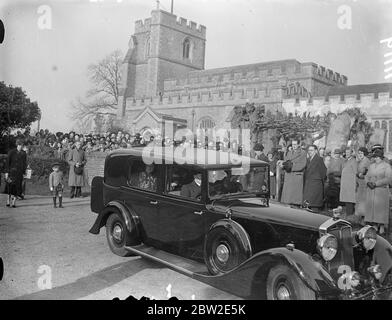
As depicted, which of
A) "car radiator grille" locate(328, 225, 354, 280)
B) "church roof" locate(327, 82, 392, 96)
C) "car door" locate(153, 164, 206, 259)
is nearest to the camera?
"car radiator grille" locate(328, 225, 354, 280)

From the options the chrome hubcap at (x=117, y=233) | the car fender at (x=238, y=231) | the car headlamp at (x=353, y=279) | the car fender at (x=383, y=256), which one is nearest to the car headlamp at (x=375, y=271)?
the car fender at (x=383, y=256)

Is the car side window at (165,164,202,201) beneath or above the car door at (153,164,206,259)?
above

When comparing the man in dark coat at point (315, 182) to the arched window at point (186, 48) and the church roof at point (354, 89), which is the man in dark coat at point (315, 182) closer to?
the church roof at point (354, 89)

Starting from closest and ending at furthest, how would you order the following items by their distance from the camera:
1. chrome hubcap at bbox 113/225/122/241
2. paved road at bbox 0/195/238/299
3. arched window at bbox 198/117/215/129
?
paved road at bbox 0/195/238/299 < chrome hubcap at bbox 113/225/122/241 < arched window at bbox 198/117/215/129

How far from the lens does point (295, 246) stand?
11.9 ft

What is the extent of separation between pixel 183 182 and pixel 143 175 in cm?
80

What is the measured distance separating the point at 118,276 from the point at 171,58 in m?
43.3

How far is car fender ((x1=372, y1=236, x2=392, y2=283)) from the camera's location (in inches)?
145

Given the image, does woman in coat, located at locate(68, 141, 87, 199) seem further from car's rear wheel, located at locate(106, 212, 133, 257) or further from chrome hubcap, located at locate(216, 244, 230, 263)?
chrome hubcap, located at locate(216, 244, 230, 263)

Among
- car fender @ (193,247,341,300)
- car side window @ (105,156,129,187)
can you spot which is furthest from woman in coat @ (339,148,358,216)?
car fender @ (193,247,341,300)

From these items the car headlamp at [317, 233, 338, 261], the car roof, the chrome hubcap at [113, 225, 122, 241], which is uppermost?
the car roof

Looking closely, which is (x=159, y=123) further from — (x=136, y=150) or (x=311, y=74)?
(x=311, y=74)

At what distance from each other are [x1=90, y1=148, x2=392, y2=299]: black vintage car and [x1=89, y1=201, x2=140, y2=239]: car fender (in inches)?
0.6

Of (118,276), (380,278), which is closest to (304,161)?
(380,278)
